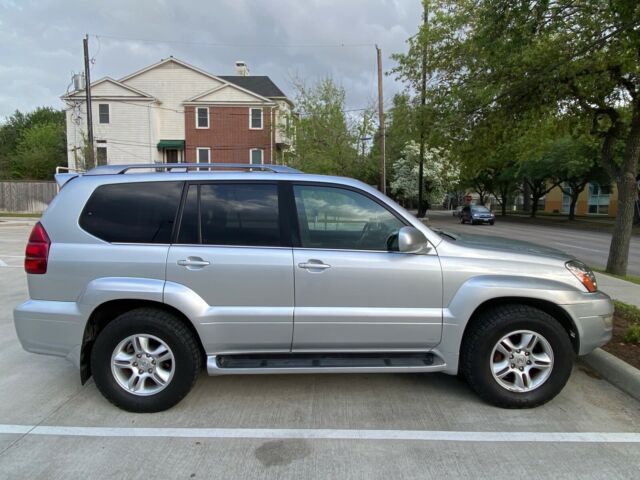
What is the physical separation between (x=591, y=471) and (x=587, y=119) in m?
7.63

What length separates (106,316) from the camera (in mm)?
3629

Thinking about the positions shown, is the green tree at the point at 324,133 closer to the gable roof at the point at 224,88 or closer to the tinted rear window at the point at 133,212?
the gable roof at the point at 224,88

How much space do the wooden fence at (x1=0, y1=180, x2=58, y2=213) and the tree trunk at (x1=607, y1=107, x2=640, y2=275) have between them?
32373mm

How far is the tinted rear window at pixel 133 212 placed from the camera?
3.54 m

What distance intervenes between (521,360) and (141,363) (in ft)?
9.59

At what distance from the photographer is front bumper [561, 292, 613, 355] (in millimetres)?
3570

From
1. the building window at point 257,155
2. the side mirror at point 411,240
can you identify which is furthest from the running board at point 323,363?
the building window at point 257,155

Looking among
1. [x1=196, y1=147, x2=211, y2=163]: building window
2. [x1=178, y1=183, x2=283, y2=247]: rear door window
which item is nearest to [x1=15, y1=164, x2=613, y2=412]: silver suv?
[x1=178, y1=183, x2=283, y2=247]: rear door window

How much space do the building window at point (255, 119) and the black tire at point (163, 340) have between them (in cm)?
2890

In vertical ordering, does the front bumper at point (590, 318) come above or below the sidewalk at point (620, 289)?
above

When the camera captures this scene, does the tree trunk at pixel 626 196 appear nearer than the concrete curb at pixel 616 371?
No

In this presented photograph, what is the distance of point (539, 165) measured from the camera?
32.2 metres

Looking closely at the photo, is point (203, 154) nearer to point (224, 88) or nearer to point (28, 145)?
point (224, 88)

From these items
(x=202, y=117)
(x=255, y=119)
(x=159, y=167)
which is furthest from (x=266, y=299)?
(x=202, y=117)
